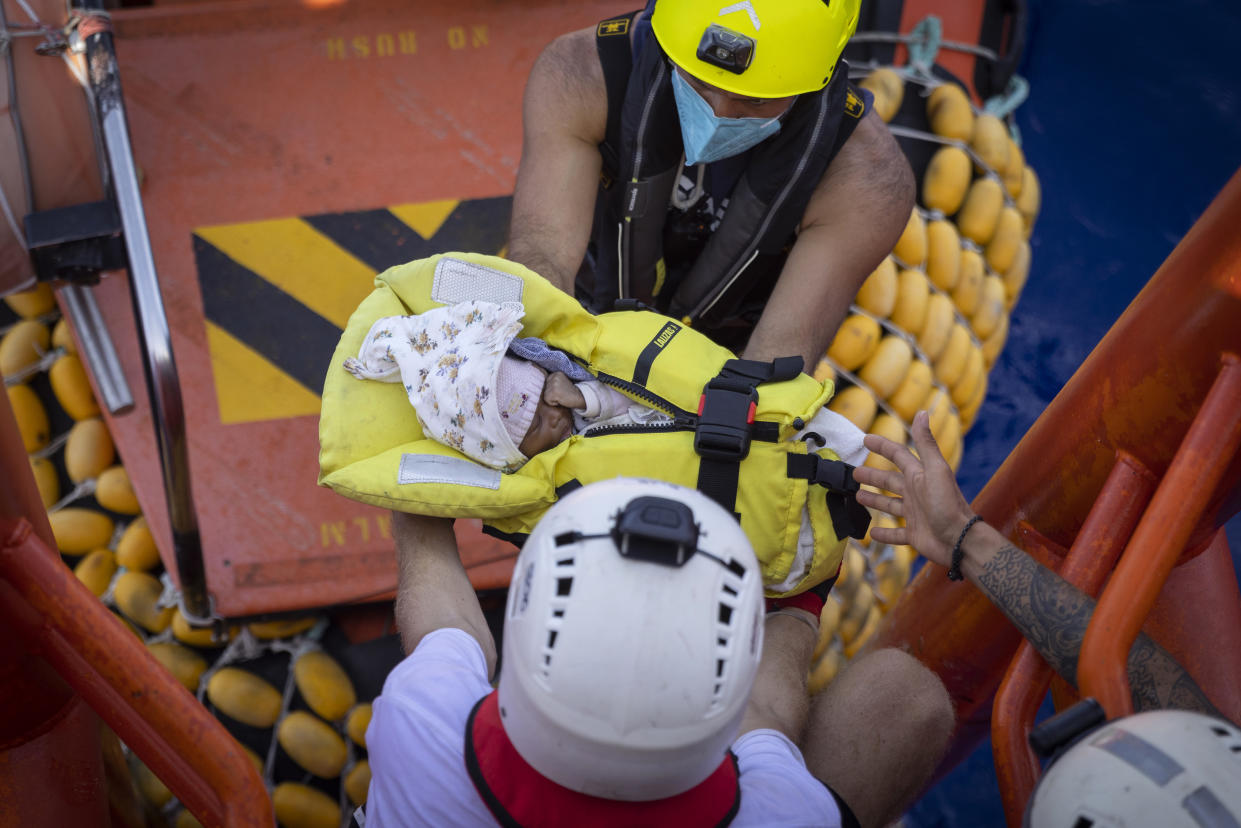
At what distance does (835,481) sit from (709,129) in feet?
2.26

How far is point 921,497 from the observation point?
1525mm

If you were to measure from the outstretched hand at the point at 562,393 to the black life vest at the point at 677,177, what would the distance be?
1.70 feet

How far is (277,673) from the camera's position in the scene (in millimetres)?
2410

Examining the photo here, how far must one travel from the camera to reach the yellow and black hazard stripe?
2607mm

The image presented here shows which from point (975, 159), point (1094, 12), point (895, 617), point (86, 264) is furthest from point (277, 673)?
point (1094, 12)

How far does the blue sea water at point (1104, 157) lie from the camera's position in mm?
3826

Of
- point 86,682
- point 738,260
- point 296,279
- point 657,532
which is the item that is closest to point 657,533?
point 657,532

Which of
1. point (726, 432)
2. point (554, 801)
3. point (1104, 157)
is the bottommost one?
point (1104, 157)

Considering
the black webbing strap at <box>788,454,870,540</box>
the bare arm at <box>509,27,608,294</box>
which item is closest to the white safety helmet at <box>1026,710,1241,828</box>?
the black webbing strap at <box>788,454,870,540</box>

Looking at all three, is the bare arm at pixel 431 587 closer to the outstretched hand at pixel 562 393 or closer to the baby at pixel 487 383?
the baby at pixel 487 383

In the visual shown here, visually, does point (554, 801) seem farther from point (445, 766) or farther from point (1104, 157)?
point (1104, 157)

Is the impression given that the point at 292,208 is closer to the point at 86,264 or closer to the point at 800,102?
the point at 86,264

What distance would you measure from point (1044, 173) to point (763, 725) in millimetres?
3475

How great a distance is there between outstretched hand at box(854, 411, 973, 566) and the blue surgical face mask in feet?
2.06
